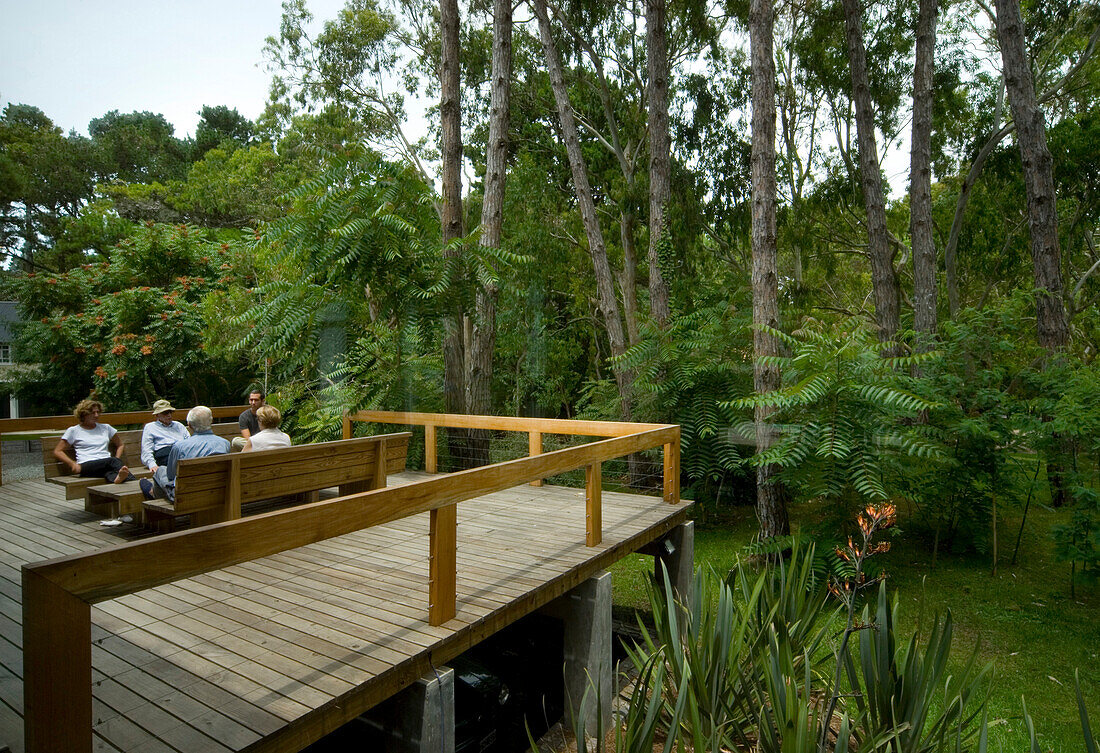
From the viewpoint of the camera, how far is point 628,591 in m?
7.35

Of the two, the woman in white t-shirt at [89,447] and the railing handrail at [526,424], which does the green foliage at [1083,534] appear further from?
the woman in white t-shirt at [89,447]

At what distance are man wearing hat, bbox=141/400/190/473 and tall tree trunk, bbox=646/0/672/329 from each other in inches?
290

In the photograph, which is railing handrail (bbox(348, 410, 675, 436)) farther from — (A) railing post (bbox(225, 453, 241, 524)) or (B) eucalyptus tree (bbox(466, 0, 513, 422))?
(A) railing post (bbox(225, 453, 241, 524))

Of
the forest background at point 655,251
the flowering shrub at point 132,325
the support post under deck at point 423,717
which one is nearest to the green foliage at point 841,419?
the forest background at point 655,251

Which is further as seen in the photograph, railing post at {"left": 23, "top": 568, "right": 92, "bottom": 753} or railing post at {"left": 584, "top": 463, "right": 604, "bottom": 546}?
railing post at {"left": 584, "top": 463, "right": 604, "bottom": 546}

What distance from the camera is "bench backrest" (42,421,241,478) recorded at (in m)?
6.23

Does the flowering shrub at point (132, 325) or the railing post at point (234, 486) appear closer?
the railing post at point (234, 486)

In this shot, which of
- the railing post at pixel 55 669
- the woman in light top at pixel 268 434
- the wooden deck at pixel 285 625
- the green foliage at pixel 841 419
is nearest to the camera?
the railing post at pixel 55 669

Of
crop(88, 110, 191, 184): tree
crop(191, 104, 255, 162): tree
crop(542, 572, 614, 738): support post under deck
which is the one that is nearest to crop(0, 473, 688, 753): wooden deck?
crop(542, 572, 614, 738): support post under deck

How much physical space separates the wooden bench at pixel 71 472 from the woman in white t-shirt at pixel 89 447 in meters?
0.07

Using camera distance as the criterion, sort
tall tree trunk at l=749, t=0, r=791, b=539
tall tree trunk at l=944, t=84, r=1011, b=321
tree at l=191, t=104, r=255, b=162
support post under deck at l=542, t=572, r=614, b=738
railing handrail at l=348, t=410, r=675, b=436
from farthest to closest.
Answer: tree at l=191, t=104, r=255, b=162, tall tree trunk at l=944, t=84, r=1011, b=321, tall tree trunk at l=749, t=0, r=791, b=539, railing handrail at l=348, t=410, r=675, b=436, support post under deck at l=542, t=572, r=614, b=738

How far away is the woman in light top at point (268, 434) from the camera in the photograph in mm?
5641

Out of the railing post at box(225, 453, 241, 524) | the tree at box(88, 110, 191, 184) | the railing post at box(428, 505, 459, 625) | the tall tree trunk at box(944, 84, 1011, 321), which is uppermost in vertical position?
the tree at box(88, 110, 191, 184)

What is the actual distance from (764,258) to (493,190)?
4.27 metres
